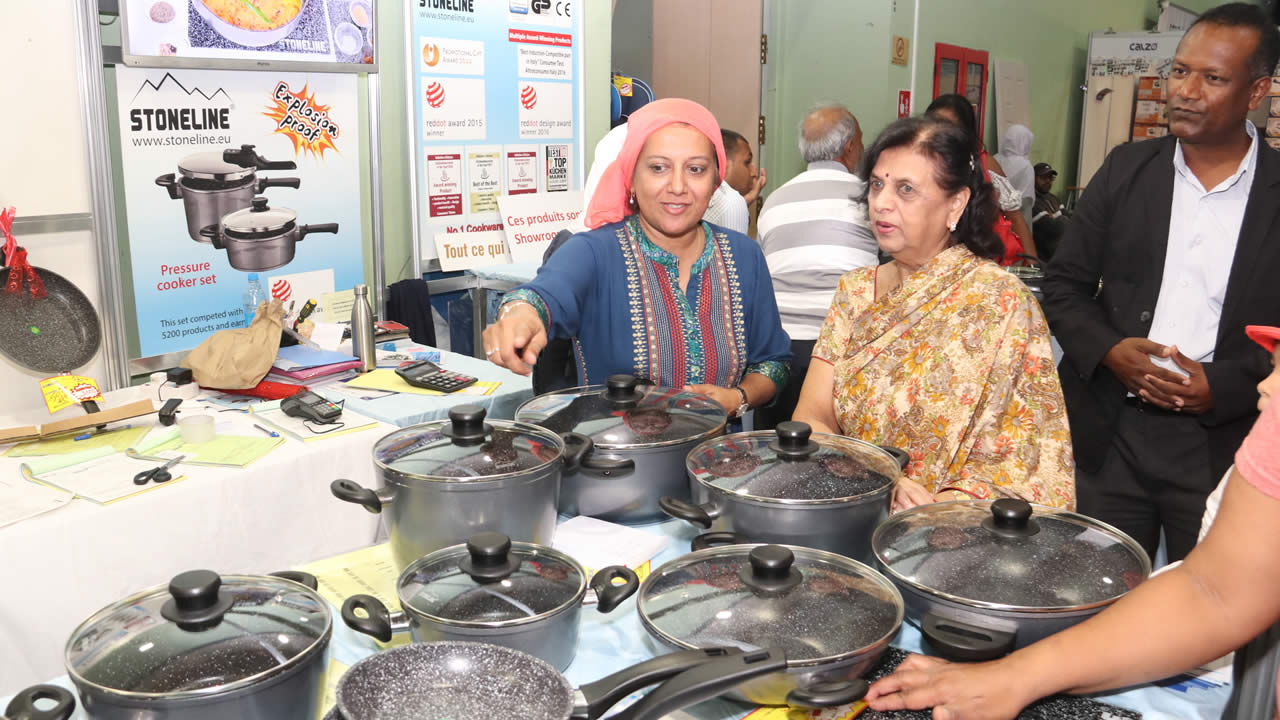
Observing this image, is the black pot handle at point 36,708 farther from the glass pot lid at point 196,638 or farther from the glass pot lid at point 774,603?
the glass pot lid at point 774,603

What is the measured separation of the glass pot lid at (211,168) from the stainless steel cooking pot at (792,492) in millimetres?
2568

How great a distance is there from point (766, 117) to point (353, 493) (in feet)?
19.8

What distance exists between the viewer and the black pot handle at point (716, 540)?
1.18m

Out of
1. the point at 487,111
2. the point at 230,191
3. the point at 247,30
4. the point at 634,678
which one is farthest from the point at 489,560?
the point at 487,111

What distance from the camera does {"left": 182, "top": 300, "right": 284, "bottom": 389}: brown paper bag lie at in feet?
8.45

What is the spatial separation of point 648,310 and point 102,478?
1.29 m

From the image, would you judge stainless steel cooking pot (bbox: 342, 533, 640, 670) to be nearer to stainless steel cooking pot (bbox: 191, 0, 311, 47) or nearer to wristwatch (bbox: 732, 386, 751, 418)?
wristwatch (bbox: 732, 386, 751, 418)

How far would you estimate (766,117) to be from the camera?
672cm

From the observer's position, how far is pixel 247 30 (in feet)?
10.5

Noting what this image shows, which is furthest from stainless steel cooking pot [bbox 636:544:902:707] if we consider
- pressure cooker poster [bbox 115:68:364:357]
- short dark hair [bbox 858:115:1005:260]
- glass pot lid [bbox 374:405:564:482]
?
pressure cooker poster [bbox 115:68:364:357]

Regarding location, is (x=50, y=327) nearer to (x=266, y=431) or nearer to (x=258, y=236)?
(x=258, y=236)

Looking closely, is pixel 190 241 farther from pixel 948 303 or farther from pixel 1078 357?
pixel 1078 357

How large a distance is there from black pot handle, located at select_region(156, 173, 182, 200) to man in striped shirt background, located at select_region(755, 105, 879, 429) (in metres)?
2.06

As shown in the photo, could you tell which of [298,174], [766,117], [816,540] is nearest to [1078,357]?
[816,540]
